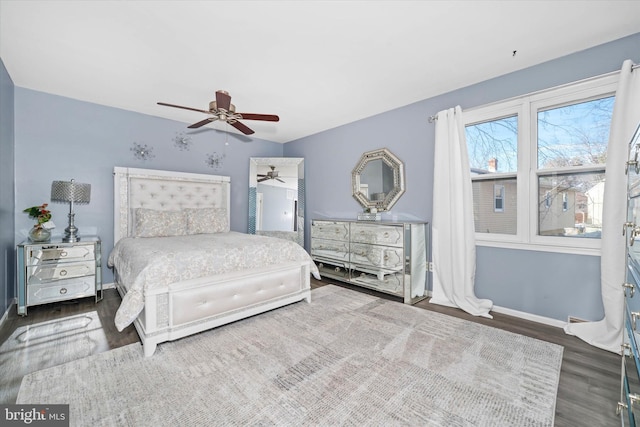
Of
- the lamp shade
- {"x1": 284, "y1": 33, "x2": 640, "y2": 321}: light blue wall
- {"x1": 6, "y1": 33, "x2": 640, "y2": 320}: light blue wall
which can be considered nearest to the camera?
{"x1": 284, "y1": 33, "x2": 640, "y2": 321}: light blue wall

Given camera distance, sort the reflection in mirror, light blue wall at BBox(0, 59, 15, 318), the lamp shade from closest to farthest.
Answer: 1. light blue wall at BBox(0, 59, 15, 318)
2. the lamp shade
3. the reflection in mirror

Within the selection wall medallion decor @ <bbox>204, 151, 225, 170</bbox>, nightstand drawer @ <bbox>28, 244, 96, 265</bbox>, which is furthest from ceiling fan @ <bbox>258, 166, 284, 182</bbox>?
nightstand drawer @ <bbox>28, 244, 96, 265</bbox>

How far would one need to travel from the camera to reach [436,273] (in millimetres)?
3359

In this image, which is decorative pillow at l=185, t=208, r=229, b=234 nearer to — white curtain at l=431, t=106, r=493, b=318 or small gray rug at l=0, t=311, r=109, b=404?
small gray rug at l=0, t=311, r=109, b=404

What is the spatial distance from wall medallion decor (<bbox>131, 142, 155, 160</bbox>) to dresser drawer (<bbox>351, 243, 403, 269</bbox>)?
3421mm

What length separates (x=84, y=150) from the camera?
12.1 ft

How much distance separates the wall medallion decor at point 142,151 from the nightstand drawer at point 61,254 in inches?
60.1

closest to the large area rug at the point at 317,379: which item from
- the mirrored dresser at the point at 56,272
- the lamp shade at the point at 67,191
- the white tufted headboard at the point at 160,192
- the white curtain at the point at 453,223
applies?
the white curtain at the point at 453,223

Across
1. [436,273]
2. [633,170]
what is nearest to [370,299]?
[436,273]

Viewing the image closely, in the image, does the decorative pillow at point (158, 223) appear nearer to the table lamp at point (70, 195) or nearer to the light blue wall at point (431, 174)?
the table lamp at point (70, 195)

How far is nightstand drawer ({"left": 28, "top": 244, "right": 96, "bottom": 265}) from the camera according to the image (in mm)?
2939

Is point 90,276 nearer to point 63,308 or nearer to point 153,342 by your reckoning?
point 63,308

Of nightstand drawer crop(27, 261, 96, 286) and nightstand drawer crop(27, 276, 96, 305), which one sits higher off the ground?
nightstand drawer crop(27, 261, 96, 286)

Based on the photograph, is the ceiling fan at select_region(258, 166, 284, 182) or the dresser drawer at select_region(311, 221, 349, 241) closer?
the dresser drawer at select_region(311, 221, 349, 241)
